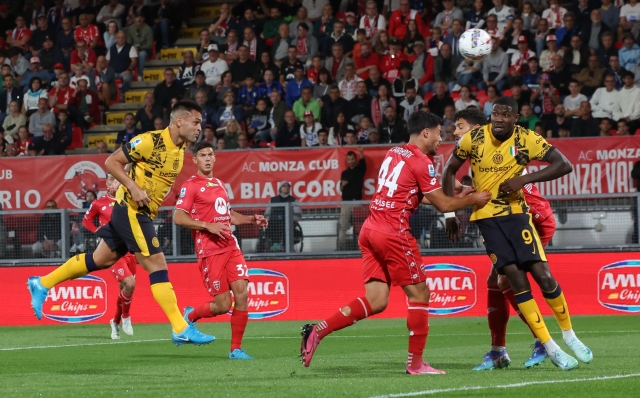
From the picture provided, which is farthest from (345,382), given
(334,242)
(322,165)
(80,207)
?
(80,207)

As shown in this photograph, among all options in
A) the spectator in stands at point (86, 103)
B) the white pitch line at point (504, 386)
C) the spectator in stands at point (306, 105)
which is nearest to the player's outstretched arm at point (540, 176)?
the white pitch line at point (504, 386)

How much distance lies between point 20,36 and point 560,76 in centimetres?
1401

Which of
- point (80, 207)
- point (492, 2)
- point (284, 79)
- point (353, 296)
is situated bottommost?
point (353, 296)

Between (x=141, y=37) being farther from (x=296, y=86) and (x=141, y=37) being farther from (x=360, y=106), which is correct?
(x=360, y=106)

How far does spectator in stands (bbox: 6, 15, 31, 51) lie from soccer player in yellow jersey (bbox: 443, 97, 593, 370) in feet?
65.0

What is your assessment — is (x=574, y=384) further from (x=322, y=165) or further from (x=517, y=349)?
(x=322, y=165)

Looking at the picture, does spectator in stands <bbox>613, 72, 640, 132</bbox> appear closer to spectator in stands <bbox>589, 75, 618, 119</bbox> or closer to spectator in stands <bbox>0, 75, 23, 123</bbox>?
spectator in stands <bbox>589, 75, 618, 119</bbox>

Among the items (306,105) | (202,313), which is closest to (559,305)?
(202,313)

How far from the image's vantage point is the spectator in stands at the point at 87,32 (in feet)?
84.8

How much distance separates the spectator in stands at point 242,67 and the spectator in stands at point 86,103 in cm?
342

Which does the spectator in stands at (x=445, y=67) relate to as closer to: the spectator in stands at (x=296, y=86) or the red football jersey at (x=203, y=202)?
the spectator in stands at (x=296, y=86)

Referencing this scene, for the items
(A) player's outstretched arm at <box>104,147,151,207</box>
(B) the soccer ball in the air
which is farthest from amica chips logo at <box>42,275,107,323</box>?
(A) player's outstretched arm at <box>104,147,151,207</box>

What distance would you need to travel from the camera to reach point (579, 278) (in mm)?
17344

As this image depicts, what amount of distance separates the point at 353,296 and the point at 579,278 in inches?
147
